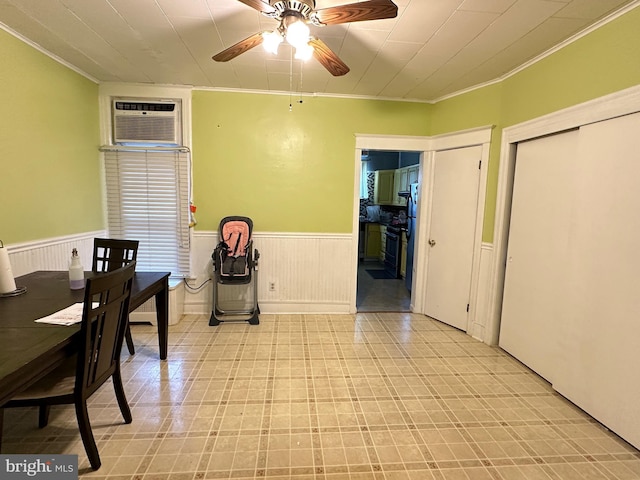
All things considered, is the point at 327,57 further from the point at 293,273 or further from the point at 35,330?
the point at 293,273

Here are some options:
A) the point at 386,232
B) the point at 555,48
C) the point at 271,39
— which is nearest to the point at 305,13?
the point at 271,39

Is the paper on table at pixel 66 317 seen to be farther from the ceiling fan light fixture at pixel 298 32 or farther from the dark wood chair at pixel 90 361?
the ceiling fan light fixture at pixel 298 32

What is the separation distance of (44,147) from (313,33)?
2441mm

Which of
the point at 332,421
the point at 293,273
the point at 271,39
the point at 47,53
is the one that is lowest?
the point at 332,421

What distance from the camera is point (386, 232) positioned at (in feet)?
20.9

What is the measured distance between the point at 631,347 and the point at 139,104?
463 cm

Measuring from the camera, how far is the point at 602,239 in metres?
1.94

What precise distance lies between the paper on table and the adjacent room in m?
0.02

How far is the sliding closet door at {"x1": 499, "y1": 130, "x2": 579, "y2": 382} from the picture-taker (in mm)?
2289

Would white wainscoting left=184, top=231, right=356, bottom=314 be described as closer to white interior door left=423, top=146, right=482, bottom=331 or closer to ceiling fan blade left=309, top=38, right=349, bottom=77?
white interior door left=423, top=146, right=482, bottom=331

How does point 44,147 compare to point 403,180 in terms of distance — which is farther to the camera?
point 403,180

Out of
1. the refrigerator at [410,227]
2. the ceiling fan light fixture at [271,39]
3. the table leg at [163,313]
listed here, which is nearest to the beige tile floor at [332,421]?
the table leg at [163,313]

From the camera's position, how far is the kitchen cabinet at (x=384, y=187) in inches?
252

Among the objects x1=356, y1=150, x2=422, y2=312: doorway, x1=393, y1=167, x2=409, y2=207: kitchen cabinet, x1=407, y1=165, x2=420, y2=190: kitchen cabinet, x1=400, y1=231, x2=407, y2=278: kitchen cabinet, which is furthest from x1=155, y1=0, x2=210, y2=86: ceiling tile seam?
x1=400, y1=231, x2=407, y2=278: kitchen cabinet
